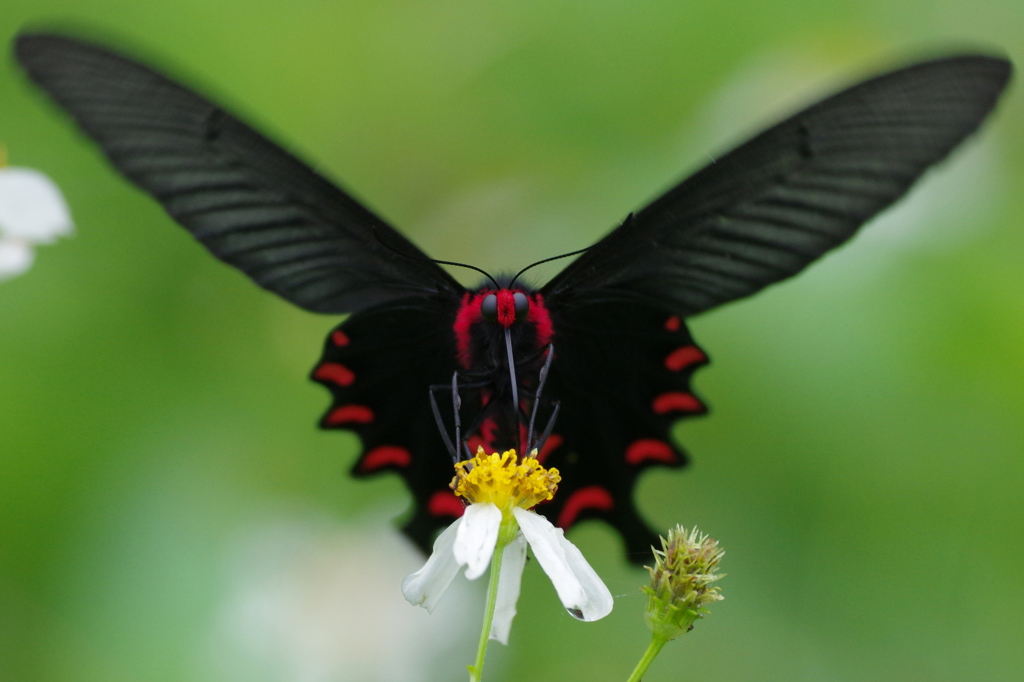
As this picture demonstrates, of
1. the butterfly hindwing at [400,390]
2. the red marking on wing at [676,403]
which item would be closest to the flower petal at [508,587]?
the butterfly hindwing at [400,390]

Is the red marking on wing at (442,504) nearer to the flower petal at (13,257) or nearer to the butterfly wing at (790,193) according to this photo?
the butterfly wing at (790,193)

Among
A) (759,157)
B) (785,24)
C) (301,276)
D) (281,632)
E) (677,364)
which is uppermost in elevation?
(785,24)

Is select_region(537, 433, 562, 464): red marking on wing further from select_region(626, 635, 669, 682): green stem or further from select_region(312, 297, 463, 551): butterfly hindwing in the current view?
select_region(626, 635, 669, 682): green stem

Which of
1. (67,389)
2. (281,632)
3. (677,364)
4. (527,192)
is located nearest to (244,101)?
(527,192)

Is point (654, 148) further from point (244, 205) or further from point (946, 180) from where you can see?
point (244, 205)

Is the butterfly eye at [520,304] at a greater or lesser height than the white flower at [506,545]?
greater

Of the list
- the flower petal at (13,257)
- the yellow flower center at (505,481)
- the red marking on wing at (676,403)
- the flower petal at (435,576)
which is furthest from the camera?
the red marking on wing at (676,403)

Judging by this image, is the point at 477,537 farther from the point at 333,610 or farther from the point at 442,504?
the point at 333,610
